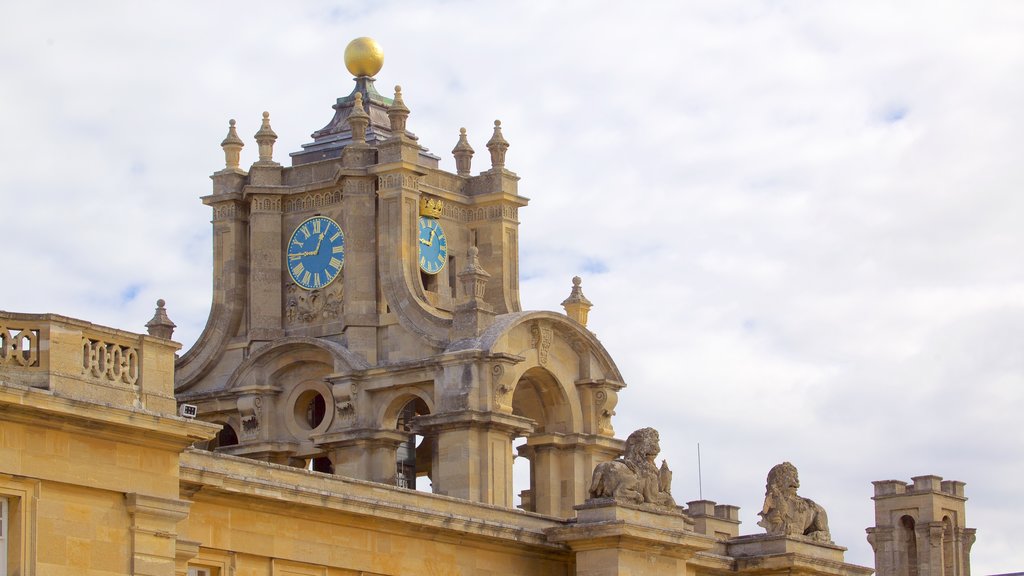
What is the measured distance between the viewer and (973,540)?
78.6 meters

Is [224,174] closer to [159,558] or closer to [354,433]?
[354,433]

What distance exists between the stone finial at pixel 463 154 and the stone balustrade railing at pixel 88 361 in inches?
892

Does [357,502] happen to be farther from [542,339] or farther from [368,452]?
[542,339]

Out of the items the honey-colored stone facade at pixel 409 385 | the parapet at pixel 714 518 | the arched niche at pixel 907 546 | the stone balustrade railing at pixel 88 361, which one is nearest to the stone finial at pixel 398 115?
the honey-colored stone facade at pixel 409 385

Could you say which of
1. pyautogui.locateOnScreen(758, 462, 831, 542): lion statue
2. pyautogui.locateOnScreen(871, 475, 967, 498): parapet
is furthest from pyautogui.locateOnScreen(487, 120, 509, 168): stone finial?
pyautogui.locateOnScreen(871, 475, 967, 498): parapet

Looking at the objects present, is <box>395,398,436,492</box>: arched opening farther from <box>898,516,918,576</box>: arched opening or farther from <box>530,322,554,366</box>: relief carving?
<box>898,516,918,576</box>: arched opening

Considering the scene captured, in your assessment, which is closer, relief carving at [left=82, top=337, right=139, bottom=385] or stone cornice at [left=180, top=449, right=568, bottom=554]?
relief carving at [left=82, top=337, right=139, bottom=385]

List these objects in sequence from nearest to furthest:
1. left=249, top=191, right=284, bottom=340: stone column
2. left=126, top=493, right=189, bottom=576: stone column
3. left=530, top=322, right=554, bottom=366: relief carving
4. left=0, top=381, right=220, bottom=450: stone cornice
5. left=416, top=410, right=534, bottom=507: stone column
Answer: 1. left=0, top=381, right=220, bottom=450: stone cornice
2. left=126, top=493, right=189, bottom=576: stone column
3. left=416, top=410, right=534, bottom=507: stone column
4. left=530, top=322, right=554, bottom=366: relief carving
5. left=249, top=191, right=284, bottom=340: stone column

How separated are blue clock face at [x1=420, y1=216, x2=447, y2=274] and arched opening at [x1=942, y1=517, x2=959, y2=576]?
76.1 ft

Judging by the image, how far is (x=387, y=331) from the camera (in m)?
58.9

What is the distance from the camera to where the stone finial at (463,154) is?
Answer: 61938 mm

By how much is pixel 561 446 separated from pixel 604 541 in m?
11.2

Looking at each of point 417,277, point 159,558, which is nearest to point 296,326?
point 417,277

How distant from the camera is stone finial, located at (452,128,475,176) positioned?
6194 cm
